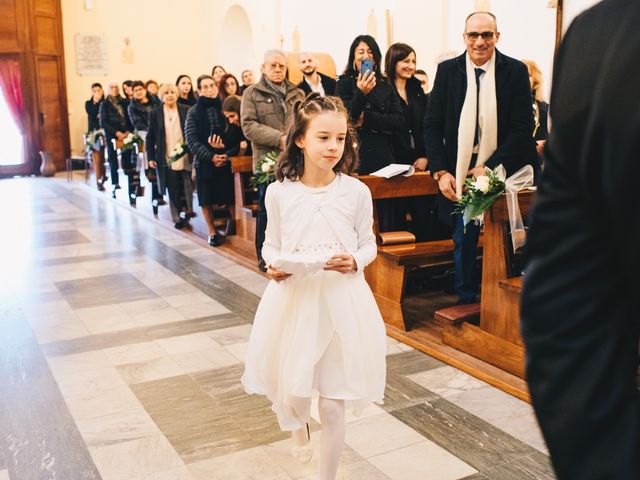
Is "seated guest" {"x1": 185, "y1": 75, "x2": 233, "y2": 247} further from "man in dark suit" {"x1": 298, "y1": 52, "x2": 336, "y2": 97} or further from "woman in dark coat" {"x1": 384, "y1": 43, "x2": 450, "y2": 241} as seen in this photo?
"woman in dark coat" {"x1": 384, "y1": 43, "x2": 450, "y2": 241}

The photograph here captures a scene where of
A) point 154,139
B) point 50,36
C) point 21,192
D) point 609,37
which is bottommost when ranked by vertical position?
point 21,192

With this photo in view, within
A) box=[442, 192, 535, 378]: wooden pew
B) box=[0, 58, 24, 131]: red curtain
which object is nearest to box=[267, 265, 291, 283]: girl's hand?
box=[442, 192, 535, 378]: wooden pew

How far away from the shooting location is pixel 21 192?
1469 cm

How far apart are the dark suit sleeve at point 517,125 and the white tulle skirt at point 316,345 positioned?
2241mm

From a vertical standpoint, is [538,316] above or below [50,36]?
below

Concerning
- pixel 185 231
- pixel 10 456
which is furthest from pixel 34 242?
pixel 10 456

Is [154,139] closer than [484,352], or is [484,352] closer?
[484,352]

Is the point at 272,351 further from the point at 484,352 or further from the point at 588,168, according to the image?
the point at 588,168

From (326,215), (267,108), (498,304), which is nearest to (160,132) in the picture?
(267,108)

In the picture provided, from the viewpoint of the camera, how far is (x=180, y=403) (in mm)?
4121

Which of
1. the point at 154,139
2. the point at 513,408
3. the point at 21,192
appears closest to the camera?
the point at 513,408

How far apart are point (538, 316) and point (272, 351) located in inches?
91.4

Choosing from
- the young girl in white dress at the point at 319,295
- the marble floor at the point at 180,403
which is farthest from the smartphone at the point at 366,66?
the young girl in white dress at the point at 319,295

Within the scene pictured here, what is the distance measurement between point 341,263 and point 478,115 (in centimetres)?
238
